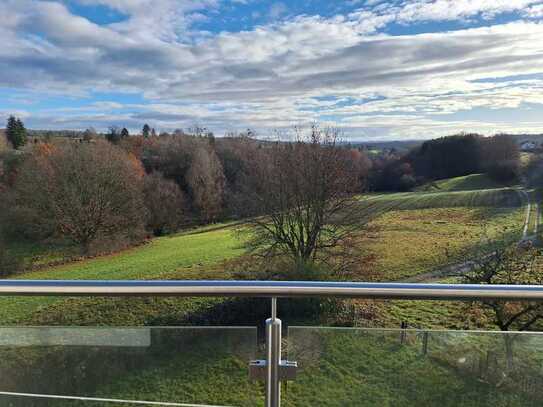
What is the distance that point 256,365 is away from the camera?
1.54m

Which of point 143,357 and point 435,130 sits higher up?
point 435,130

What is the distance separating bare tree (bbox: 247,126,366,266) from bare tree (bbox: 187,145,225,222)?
16346 millimetres

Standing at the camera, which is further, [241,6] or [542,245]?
[542,245]

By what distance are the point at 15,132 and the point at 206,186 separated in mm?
23621

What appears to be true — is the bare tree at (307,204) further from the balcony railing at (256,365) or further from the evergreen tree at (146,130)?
the evergreen tree at (146,130)


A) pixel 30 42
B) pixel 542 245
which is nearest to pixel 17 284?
pixel 542 245

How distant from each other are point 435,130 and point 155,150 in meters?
25.3

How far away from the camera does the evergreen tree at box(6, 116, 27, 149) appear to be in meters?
41.1

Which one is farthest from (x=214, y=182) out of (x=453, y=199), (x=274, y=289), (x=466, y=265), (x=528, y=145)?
(x=274, y=289)

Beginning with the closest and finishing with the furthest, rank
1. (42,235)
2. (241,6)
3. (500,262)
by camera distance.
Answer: (500,262)
(241,6)
(42,235)

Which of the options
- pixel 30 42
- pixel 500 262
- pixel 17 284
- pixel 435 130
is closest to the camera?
pixel 17 284

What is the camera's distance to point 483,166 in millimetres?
37344

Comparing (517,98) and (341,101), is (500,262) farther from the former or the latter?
(341,101)

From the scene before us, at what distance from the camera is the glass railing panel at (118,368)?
1573 mm
